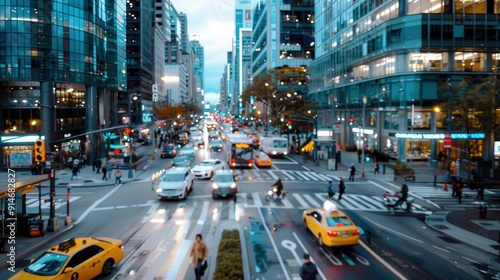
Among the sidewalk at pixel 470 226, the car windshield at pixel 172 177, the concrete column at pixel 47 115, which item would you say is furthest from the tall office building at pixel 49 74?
the sidewalk at pixel 470 226

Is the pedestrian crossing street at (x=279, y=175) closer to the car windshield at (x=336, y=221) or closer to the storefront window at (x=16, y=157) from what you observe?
the car windshield at (x=336, y=221)

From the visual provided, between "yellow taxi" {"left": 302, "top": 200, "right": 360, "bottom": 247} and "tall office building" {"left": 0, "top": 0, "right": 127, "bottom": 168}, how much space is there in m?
31.2

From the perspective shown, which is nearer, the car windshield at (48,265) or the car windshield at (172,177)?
the car windshield at (48,265)

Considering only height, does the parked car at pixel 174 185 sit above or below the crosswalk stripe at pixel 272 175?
above

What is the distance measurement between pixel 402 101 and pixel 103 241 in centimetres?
4552

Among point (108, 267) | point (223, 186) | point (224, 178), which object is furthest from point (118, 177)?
point (108, 267)

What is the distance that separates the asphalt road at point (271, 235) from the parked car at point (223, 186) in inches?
21.0

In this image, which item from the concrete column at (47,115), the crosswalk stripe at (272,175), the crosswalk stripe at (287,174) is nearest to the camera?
the crosswalk stripe at (272,175)

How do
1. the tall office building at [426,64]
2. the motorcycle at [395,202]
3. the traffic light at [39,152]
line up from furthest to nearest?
the tall office building at [426,64], the motorcycle at [395,202], the traffic light at [39,152]

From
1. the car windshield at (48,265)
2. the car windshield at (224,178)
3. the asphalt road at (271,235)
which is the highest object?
the car windshield at (224,178)

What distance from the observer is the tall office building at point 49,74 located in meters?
46.1

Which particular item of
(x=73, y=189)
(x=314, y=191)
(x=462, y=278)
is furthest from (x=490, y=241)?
(x=73, y=189)

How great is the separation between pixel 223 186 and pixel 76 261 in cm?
1585

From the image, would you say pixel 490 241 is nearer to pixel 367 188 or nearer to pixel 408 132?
pixel 367 188
